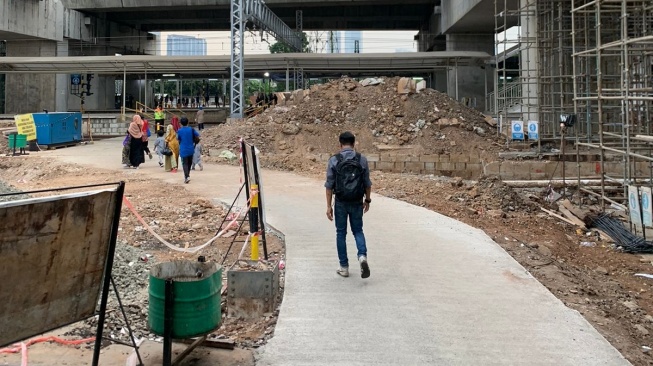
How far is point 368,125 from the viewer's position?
72.0ft

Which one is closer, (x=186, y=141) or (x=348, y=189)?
(x=348, y=189)

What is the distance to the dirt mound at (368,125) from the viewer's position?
2080 cm

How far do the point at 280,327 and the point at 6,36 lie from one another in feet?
134

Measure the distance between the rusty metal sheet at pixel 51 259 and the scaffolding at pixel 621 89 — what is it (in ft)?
24.9

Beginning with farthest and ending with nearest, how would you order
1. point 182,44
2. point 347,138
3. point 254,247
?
point 182,44 → point 347,138 → point 254,247

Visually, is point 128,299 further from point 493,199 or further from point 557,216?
point 557,216

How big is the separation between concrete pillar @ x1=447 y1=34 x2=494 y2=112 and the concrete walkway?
91.2 feet

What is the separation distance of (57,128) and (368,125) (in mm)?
14342

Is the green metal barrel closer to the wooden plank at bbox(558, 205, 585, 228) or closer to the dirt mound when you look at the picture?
the wooden plank at bbox(558, 205, 585, 228)

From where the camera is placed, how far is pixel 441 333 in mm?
4387

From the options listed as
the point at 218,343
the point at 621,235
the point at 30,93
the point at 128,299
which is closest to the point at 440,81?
the point at 30,93

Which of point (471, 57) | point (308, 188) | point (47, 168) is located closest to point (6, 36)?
point (47, 168)

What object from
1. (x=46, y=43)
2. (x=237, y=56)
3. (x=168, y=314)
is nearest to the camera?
(x=168, y=314)

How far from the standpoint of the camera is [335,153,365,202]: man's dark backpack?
562cm
